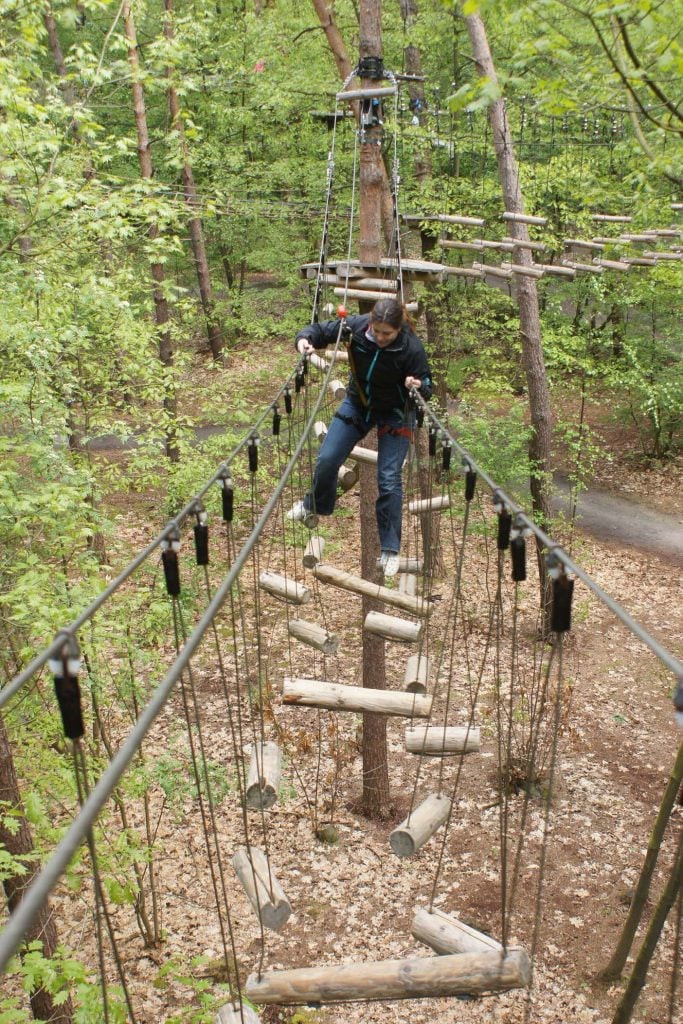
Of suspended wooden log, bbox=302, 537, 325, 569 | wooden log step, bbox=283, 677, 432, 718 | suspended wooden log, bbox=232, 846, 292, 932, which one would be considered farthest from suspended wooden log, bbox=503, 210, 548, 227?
suspended wooden log, bbox=232, 846, 292, 932

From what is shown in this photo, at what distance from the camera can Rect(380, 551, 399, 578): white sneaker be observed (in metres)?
4.01

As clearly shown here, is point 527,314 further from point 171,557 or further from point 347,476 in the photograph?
point 171,557

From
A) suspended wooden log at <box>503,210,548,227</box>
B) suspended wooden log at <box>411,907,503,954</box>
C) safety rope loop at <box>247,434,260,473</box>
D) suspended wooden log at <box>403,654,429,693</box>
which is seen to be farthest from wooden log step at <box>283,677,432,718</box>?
suspended wooden log at <box>503,210,548,227</box>

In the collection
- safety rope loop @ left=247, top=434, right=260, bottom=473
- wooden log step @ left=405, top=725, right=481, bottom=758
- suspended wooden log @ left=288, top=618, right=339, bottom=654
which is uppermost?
safety rope loop @ left=247, top=434, right=260, bottom=473

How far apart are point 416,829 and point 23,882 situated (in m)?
2.74

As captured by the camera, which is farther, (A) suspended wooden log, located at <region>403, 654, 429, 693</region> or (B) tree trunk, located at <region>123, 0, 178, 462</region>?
(B) tree trunk, located at <region>123, 0, 178, 462</region>

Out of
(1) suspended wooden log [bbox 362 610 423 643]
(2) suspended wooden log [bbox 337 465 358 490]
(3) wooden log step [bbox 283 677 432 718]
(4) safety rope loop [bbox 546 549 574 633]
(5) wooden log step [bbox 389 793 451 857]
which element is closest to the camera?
(4) safety rope loop [bbox 546 549 574 633]

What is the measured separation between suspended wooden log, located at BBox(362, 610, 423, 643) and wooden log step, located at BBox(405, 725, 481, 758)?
0.41 meters

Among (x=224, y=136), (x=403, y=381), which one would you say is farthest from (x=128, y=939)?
(x=224, y=136)

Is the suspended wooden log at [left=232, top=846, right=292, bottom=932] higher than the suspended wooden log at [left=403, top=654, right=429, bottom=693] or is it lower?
lower

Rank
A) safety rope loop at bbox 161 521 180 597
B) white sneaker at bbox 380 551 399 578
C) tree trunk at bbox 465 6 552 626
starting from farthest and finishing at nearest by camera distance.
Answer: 1. tree trunk at bbox 465 6 552 626
2. white sneaker at bbox 380 551 399 578
3. safety rope loop at bbox 161 521 180 597

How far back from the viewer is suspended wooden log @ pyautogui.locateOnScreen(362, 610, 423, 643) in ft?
11.6

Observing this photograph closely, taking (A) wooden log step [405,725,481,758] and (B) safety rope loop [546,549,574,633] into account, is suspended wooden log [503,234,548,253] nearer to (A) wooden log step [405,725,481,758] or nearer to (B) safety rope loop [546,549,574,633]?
(A) wooden log step [405,725,481,758]

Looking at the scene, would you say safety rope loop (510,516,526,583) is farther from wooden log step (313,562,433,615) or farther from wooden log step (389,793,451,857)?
wooden log step (313,562,433,615)
